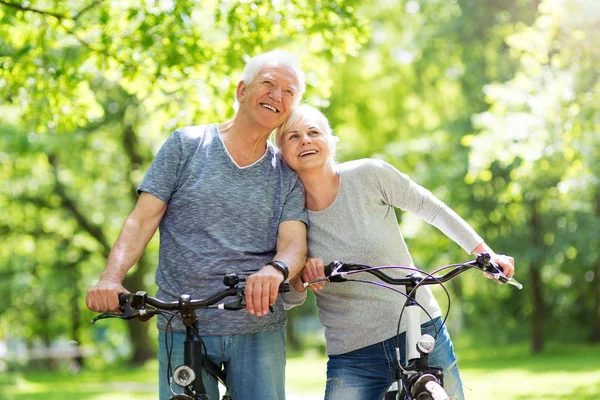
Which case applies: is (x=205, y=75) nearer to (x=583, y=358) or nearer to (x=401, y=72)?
(x=583, y=358)

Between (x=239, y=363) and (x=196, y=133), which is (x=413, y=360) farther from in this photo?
(x=196, y=133)

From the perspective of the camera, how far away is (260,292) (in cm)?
298

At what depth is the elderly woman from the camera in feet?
12.0

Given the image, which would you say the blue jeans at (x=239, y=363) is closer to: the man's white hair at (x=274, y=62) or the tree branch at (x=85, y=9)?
the man's white hair at (x=274, y=62)

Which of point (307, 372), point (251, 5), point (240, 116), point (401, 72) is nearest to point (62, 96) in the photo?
point (251, 5)

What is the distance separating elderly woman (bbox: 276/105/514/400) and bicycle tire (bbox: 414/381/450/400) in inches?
18.8

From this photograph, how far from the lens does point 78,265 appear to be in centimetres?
2422

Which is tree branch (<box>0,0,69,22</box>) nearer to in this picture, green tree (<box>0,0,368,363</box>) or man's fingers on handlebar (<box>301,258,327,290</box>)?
green tree (<box>0,0,368,363</box>)

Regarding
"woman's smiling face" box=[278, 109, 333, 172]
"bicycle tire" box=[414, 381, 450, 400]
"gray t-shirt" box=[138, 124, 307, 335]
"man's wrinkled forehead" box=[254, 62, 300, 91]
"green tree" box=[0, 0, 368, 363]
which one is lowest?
"bicycle tire" box=[414, 381, 450, 400]

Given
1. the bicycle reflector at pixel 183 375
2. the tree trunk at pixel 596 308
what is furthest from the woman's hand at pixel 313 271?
the tree trunk at pixel 596 308

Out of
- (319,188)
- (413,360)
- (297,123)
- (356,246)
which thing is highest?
(297,123)

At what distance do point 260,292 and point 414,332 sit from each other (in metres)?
0.78

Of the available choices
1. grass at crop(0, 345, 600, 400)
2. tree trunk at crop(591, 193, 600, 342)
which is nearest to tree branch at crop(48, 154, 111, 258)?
grass at crop(0, 345, 600, 400)

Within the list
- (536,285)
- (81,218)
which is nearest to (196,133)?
(536,285)
